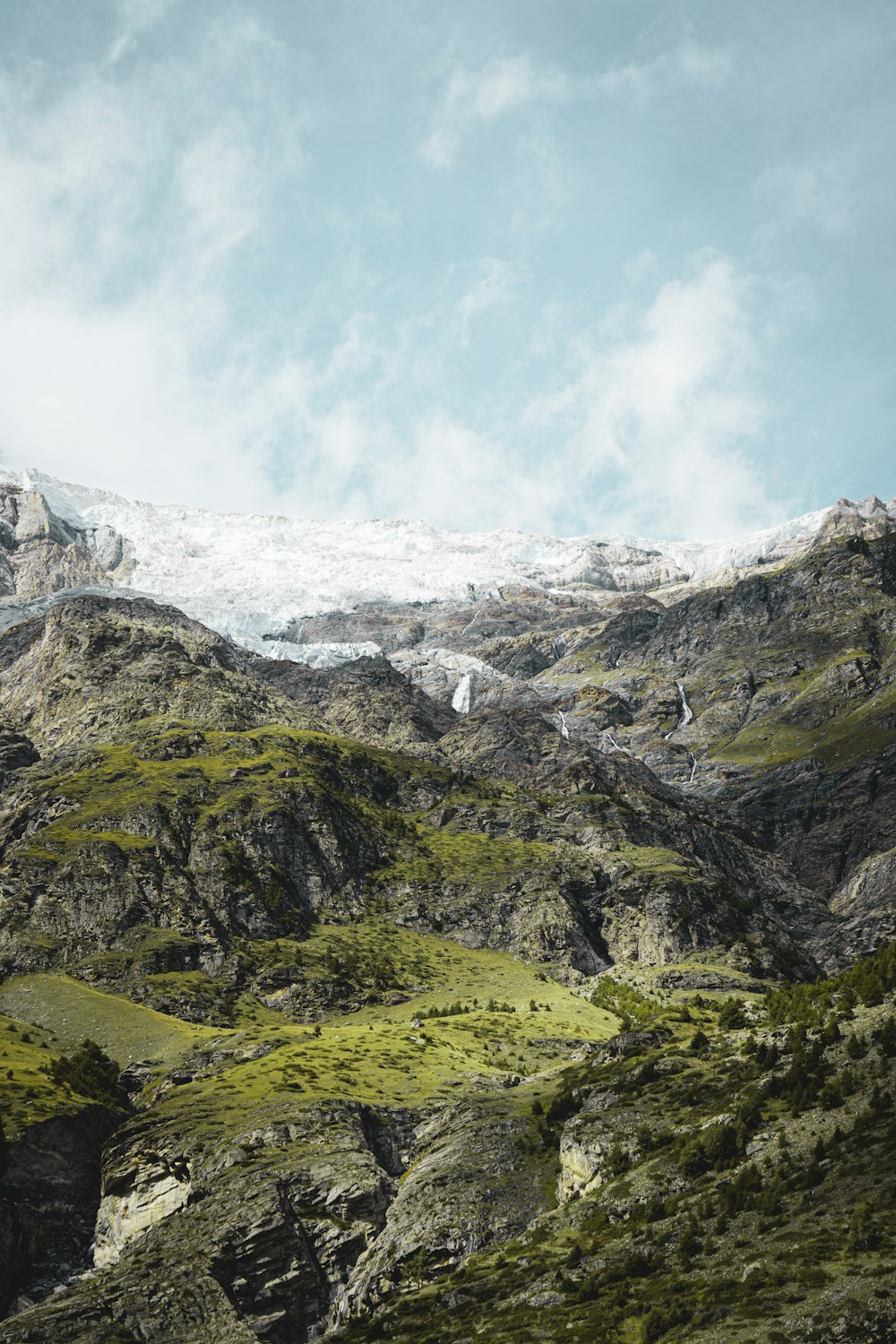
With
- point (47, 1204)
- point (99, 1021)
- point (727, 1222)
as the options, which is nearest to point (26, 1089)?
point (47, 1204)

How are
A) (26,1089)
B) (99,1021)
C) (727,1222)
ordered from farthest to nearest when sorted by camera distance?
(99,1021) < (26,1089) < (727,1222)

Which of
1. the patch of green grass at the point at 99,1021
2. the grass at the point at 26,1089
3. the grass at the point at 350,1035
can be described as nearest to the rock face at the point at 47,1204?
the grass at the point at 26,1089

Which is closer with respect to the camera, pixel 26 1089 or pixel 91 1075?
pixel 26 1089

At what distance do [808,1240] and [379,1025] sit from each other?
11016 cm

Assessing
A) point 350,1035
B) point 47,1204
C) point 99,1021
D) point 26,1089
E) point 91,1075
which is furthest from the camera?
point 99,1021

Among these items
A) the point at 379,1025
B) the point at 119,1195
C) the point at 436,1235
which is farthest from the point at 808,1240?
the point at 379,1025

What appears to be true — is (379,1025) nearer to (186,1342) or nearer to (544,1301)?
(186,1342)

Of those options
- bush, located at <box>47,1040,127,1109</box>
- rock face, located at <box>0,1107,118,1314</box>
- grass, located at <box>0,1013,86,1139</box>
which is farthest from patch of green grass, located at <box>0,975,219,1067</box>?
rock face, located at <box>0,1107,118,1314</box>

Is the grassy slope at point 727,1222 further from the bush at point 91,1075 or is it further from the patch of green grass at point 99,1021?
the patch of green grass at point 99,1021

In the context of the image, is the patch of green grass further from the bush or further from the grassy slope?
the grassy slope

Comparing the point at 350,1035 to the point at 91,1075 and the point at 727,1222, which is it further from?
the point at 727,1222

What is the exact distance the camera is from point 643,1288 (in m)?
54.2

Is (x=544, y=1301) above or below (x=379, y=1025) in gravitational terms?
below

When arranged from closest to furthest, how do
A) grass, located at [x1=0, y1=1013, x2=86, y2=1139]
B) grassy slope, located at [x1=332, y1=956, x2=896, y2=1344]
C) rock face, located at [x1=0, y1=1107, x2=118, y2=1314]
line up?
1. grassy slope, located at [x1=332, y1=956, x2=896, y2=1344]
2. rock face, located at [x1=0, y1=1107, x2=118, y2=1314]
3. grass, located at [x1=0, y1=1013, x2=86, y2=1139]
